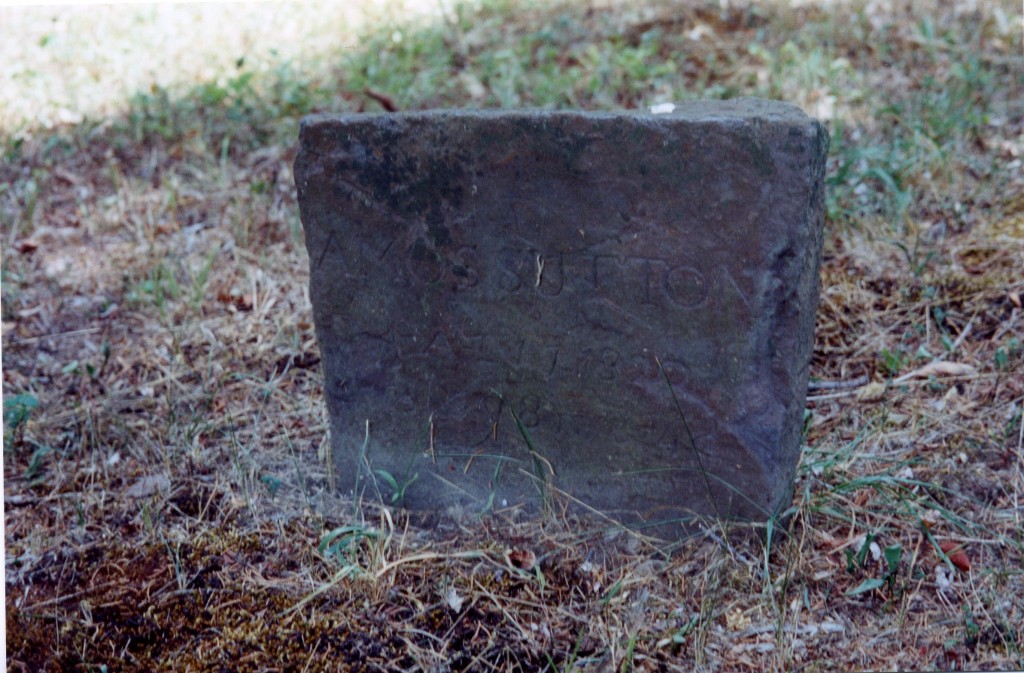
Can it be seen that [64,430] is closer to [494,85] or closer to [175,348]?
[175,348]

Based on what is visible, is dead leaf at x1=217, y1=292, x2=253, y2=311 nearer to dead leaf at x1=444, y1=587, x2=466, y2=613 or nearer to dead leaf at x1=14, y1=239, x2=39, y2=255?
dead leaf at x1=14, y1=239, x2=39, y2=255

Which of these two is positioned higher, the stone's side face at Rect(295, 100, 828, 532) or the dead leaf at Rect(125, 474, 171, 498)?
the stone's side face at Rect(295, 100, 828, 532)

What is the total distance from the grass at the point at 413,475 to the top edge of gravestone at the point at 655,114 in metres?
0.84

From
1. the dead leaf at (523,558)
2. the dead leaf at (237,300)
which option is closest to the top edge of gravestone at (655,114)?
the dead leaf at (523,558)

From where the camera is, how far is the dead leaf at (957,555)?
2.08 metres

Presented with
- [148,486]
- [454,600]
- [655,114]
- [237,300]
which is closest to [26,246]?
[237,300]

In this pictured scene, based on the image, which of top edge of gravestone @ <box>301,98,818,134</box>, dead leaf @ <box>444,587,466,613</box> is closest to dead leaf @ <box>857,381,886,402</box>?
top edge of gravestone @ <box>301,98,818,134</box>

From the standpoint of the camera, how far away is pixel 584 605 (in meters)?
2.06

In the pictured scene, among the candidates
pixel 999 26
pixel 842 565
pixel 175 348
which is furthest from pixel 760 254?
pixel 999 26

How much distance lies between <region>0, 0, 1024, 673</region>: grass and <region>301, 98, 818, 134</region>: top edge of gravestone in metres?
0.84

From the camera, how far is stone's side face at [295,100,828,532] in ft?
6.26

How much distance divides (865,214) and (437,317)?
179cm

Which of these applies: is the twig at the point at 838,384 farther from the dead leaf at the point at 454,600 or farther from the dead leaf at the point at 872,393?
the dead leaf at the point at 454,600

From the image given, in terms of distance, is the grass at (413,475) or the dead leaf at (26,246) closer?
the grass at (413,475)
